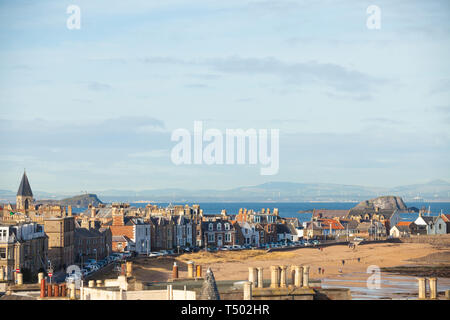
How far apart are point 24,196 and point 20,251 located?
85389 mm

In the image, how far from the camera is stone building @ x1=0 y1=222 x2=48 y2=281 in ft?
225

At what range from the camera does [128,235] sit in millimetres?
110500

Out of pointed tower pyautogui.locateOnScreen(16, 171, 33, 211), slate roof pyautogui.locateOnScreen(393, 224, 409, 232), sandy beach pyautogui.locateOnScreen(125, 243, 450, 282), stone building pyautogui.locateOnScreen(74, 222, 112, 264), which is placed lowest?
sandy beach pyautogui.locateOnScreen(125, 243, 450, 282)

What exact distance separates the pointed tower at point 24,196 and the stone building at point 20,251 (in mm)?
78130

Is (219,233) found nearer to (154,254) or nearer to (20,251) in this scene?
(154,254)

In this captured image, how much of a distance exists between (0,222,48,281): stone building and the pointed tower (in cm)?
7813

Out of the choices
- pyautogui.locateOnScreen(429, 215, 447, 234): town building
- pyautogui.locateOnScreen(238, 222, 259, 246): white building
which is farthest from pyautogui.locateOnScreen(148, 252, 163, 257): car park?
pyautogui.locateOnScreen(429, 215, 447, 234): town building

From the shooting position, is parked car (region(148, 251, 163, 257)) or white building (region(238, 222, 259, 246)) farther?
white building (region(238, 222, 259, 246))

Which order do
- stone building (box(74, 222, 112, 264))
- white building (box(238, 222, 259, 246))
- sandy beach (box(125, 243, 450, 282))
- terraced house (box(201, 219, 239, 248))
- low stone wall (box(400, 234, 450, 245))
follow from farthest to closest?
1. low stone wall (box(400, 234, 450, 245))
2. white building (box(238, 222, 259, 246))
3. terraced house (box(201, 219, 239, 248))
4. sandy beach (box(125, 243, 450, 282))
5. stone building (box(74, 222, 112, 264))

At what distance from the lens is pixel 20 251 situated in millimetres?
70250

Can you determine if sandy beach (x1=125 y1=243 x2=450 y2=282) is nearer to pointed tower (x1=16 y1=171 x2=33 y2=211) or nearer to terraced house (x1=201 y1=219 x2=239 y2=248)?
terraced house (x1=201 y1=219 x2=239 y2=248)

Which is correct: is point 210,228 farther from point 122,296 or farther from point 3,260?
point 122,296

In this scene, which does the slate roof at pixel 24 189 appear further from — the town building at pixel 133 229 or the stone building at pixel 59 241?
the stone building at pixel 59 241
